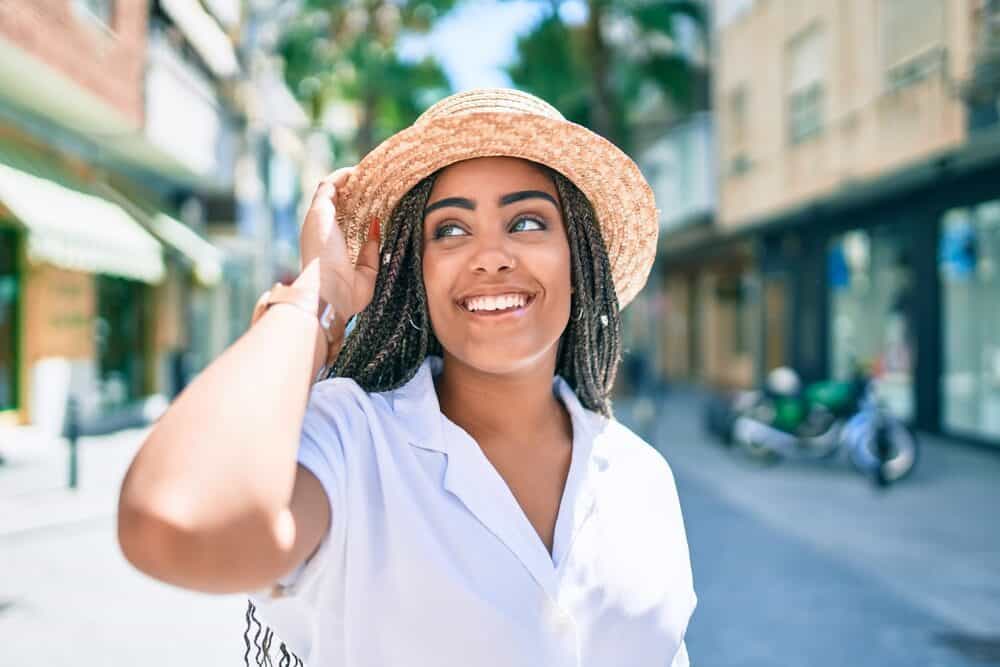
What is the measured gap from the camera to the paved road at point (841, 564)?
181 inches

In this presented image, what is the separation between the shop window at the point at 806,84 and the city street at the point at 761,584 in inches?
297

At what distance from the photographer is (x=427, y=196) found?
65.3 inches

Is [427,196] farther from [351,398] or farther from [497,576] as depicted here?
[497,576]

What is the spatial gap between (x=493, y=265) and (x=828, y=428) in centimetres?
932

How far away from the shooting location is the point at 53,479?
8727 millimetres

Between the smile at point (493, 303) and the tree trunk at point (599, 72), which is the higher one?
the tree trunk at point (599, 72)

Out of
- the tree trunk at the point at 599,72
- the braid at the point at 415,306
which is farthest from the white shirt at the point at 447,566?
the tree trunk at the point at 599,72

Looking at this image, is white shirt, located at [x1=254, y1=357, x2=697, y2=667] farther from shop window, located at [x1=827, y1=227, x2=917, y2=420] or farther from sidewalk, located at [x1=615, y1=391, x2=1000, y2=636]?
shop window, located at [x1=827, y1=227, x2=917, y2=420]

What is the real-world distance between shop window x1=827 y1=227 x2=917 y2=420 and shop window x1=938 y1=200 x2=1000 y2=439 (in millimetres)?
762

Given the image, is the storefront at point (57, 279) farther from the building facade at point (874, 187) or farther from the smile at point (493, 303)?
the building facade at point (874, 187)

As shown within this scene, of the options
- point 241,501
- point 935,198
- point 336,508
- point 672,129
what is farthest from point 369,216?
point 672,129

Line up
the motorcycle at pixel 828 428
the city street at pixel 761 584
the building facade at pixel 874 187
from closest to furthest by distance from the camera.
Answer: the city street at pixel 761 584, the motorcycle at pixel 828 428, the building facade at pixel 874 187

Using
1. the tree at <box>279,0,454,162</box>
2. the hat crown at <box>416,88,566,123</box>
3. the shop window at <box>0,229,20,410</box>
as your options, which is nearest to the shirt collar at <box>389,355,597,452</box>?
the hat crown at <box>416,88,566,123</box>

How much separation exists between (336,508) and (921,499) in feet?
27.9
